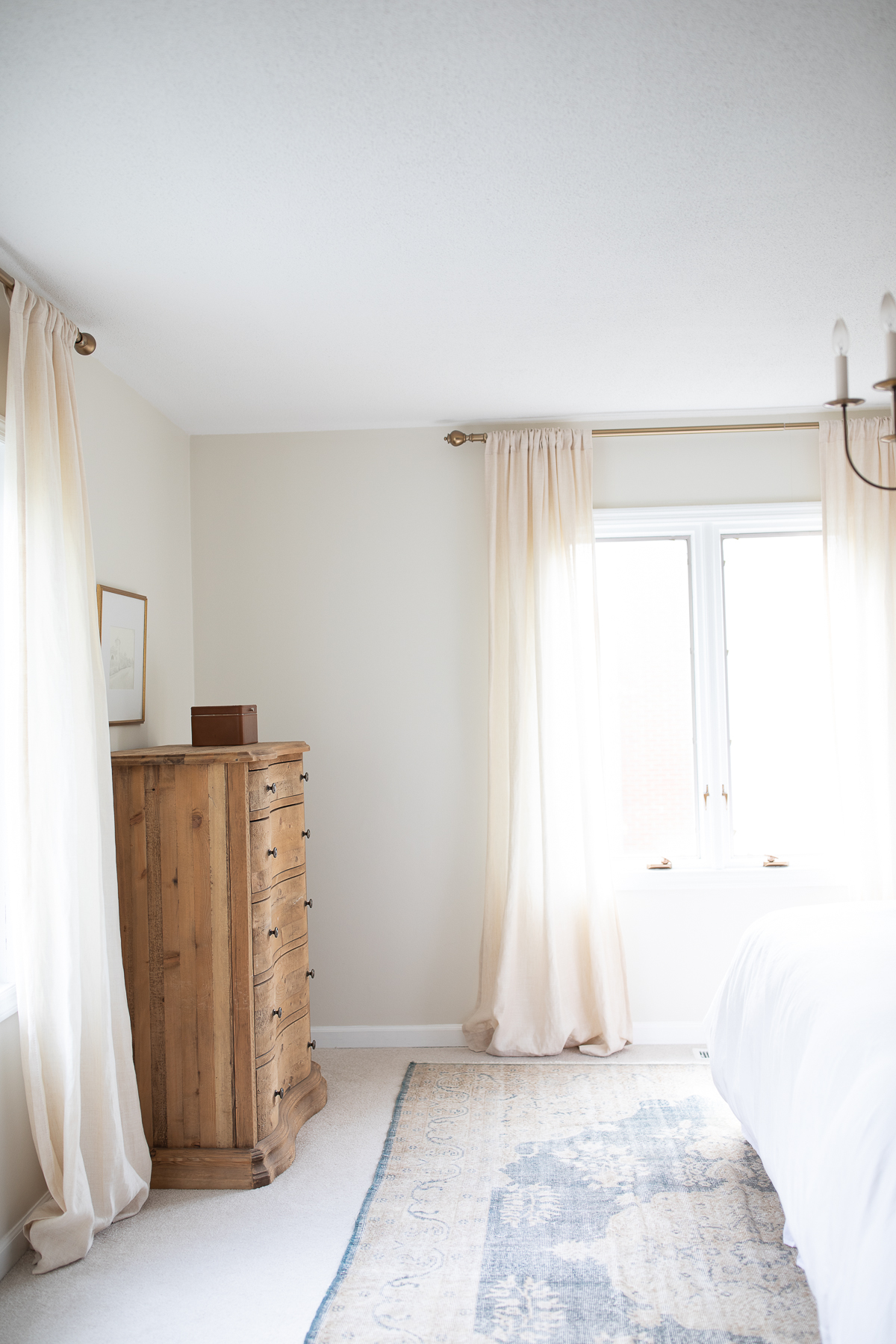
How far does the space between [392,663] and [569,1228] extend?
2.32m

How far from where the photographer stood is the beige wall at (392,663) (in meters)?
4.09

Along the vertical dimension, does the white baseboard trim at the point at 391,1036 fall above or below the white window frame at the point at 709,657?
below

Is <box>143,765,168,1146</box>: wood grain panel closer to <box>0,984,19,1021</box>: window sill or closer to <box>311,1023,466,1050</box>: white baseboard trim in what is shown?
<box>0,984,19,1021</box>: window sill

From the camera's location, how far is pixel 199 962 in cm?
294

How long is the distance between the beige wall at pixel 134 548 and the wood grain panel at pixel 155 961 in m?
0.38

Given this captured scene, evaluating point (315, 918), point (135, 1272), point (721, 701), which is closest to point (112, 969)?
point (135, 1272)

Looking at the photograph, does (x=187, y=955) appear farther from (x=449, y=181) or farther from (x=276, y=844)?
(x=449, y=181)

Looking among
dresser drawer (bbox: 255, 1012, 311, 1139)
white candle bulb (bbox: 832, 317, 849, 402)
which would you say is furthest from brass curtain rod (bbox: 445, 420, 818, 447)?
dresser drawer (bbox: 255, 1012, 311, 1139)

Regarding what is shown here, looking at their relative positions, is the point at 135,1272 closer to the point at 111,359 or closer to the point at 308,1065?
the point at 308,1065

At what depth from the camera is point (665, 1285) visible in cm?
227

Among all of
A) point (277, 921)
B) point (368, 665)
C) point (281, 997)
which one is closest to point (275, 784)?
point (277, 921)

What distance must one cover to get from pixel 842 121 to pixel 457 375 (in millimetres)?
1800

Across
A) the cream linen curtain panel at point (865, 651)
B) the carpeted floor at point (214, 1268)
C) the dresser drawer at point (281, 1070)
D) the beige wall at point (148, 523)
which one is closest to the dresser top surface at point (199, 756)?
the beige wall at point (148, 523)

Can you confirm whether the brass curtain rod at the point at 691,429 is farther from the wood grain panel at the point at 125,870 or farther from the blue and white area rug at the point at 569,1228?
the blue and white area rug at the point at 569,1228
